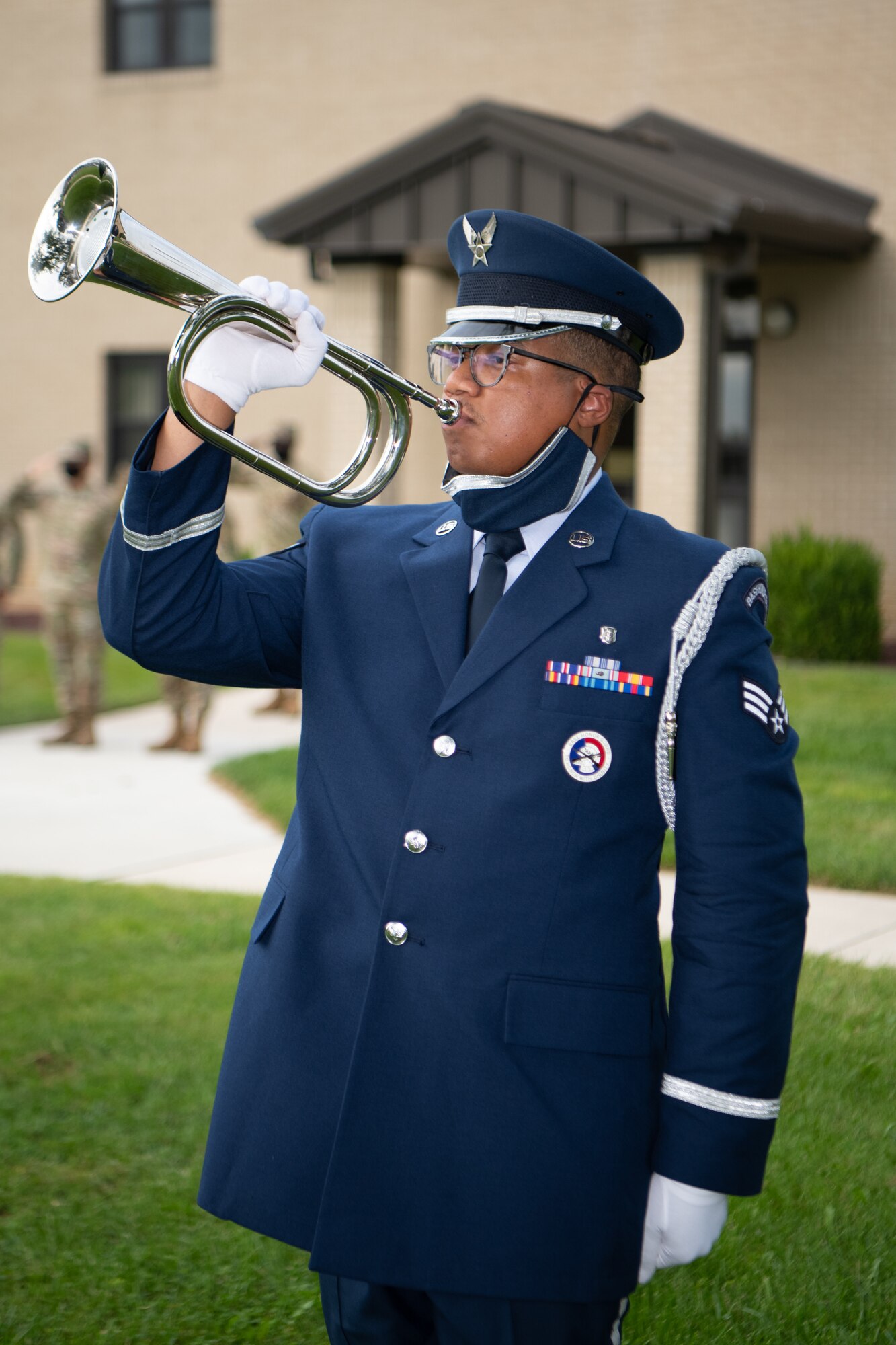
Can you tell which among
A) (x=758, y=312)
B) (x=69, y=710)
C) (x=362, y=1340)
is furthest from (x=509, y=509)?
(x=758, y=312)

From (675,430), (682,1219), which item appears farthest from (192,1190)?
(675,430)

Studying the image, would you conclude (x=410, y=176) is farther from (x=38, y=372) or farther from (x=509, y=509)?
(x=509, y=509)

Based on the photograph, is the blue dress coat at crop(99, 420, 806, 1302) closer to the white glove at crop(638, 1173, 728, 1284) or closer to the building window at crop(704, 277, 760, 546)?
the white glove at crop(638, 1173, 728, 1284)

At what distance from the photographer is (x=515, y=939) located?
211 cm

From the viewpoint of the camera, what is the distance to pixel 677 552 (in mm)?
2236

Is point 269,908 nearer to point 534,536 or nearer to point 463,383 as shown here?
point 534,536

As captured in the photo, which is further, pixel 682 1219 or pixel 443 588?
pixel 443 588

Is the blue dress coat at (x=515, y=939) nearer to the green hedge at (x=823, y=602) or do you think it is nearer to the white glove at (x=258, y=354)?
the white glove at (x=258, y=354)

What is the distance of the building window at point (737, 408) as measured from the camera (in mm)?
14555

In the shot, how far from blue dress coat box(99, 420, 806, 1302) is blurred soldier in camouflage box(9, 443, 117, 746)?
8.31 metres

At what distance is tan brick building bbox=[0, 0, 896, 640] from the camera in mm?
11375

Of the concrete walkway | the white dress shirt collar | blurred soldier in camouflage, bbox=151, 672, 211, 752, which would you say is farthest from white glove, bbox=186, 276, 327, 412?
blurred soldier in camouflage, bbox=151, 672, 211, 752

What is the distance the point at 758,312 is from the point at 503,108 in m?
4.33

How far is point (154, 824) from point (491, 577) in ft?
19.9
